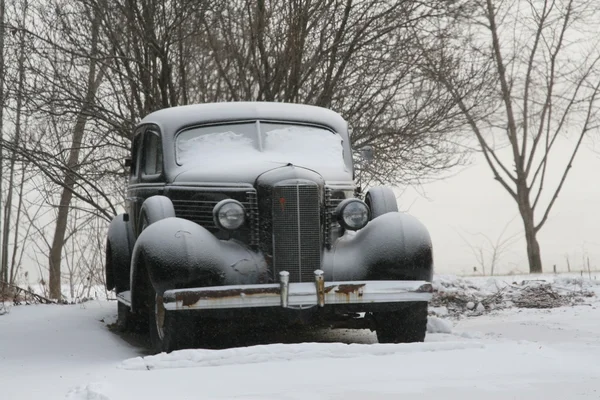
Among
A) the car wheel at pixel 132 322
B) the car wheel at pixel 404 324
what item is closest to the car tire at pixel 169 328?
the car wheel at pixel 404 324

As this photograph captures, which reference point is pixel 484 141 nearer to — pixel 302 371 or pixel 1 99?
pixel 1 99

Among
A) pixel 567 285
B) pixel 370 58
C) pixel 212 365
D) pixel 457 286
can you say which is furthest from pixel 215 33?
pixel 212 365

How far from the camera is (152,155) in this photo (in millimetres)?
9398

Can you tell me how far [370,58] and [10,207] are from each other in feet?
25.2

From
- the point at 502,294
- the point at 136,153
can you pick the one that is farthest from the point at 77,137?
the point at 502,294

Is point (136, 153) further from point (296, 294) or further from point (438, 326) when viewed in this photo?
point (438, 326)

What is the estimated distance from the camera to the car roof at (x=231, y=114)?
359 inches

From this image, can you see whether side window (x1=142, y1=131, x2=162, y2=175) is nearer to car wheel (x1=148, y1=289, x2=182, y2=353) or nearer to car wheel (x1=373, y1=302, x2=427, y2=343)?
car wheel (x1=148, y1=289, x2=182, y2=353)

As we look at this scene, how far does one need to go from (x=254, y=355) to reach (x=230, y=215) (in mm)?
1618

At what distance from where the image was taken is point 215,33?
14.4 m

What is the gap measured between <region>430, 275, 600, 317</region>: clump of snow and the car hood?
3736mm

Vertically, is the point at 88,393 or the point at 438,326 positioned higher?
the point at 438,326

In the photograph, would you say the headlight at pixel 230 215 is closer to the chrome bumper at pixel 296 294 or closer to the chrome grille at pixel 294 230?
the chrome grille at pixel 294 230

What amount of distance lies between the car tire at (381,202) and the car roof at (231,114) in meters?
0.87
